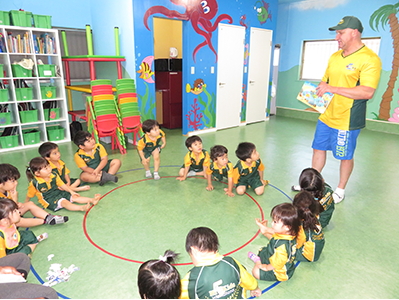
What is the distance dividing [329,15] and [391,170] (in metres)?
4.64

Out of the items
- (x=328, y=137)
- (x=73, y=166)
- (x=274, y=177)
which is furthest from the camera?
(x=73, y=166)

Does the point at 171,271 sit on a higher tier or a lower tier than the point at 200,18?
lower

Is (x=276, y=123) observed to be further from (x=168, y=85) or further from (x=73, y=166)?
(x=73, y=166)

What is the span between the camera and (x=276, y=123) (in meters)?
7.35

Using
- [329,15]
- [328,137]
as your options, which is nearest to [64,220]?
[328,137]

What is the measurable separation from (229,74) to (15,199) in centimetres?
496

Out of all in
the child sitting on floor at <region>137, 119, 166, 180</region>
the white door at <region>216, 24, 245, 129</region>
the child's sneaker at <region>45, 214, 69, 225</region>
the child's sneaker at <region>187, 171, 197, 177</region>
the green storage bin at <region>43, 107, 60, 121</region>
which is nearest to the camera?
the child's sneaker at <region>45, 214, 69, 225</region>

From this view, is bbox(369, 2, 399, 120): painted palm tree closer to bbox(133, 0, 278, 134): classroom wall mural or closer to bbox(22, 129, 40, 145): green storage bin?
bbox(133, 0, 278, 134): classroom wall mural

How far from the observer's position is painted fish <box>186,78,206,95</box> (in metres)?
5.79

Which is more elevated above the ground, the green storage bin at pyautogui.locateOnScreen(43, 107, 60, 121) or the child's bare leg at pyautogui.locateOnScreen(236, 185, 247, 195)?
the green storage bin at pyautogui.locateOnScreen(43, 107, 60, 121)

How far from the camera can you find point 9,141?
477 cm

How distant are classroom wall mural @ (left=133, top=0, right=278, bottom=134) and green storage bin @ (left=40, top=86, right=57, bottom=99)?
4.98ft

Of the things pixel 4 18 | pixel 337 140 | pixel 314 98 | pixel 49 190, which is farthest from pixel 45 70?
pixel 337 140

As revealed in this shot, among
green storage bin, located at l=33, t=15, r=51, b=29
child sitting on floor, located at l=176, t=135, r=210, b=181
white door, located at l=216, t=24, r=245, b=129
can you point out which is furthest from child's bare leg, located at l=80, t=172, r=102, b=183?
white door, located at l=216, t=24, r=245, b=129
